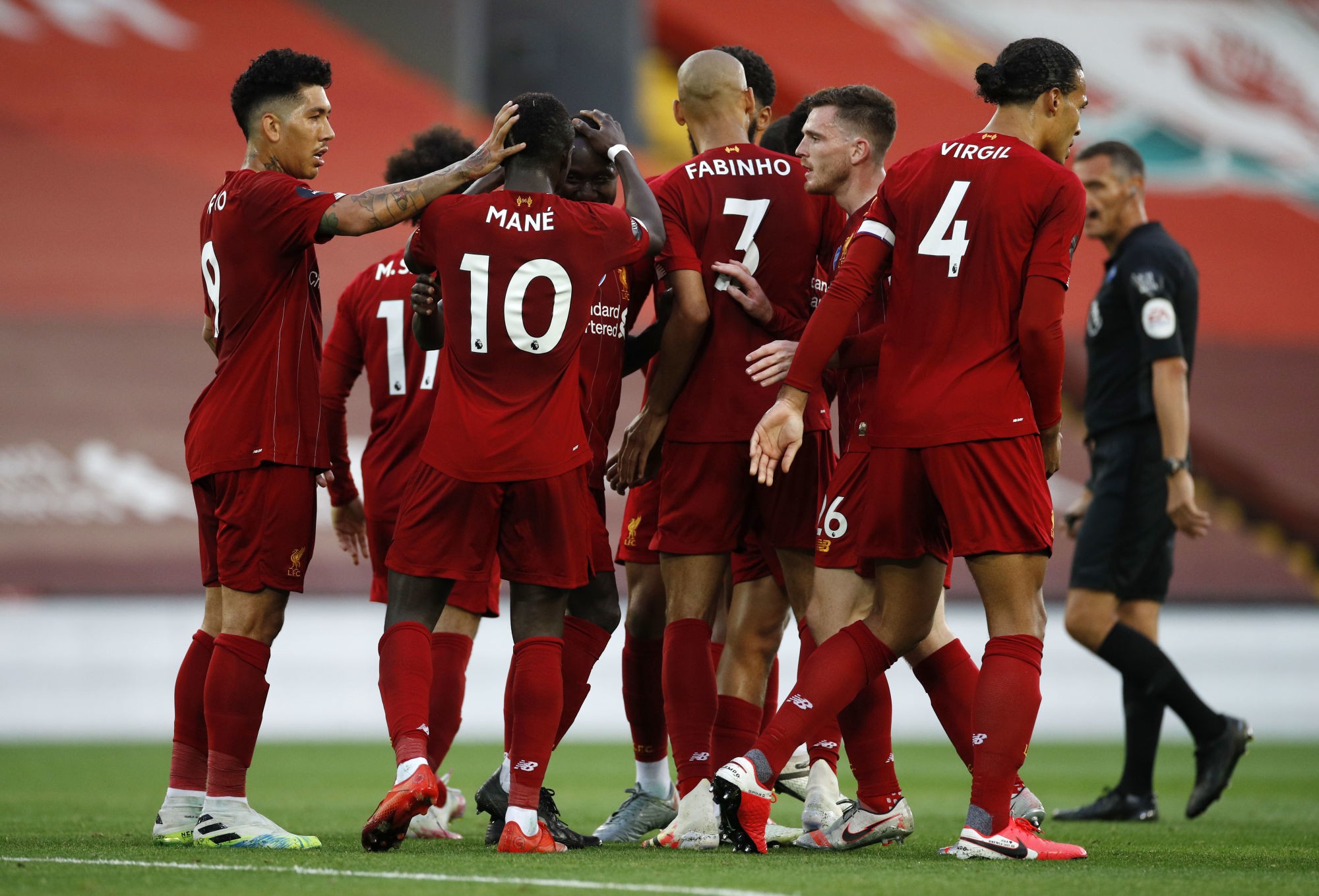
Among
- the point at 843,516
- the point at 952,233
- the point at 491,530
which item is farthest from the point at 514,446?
the point at 952,233

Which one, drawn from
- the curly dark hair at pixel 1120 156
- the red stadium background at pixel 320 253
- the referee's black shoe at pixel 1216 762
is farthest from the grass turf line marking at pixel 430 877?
the red stadium background at pixel 320 253

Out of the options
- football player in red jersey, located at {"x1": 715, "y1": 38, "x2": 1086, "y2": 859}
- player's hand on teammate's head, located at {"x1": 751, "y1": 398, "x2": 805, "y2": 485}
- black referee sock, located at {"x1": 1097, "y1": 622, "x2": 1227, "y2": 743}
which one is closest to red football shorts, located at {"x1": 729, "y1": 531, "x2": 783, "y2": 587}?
football player in red jersey, located at {"x1": 715, "y1": 38, "x2": 1086, "y2": 859}

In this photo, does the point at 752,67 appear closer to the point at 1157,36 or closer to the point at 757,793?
the point at 757,793

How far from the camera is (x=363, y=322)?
5.68 meters

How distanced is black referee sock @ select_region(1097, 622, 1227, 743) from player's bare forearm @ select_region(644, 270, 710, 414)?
2.68 metres

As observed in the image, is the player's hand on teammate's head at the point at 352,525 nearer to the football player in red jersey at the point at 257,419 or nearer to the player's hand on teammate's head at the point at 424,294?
the football player in red jersey at the point at 257,419

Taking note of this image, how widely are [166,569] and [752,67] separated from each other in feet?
27.1

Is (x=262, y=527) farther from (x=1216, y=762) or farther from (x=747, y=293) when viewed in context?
(x=1216, y=762)

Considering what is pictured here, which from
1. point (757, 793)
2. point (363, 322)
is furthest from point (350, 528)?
point (757, 793)

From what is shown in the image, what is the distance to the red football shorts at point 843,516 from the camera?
4.50 m

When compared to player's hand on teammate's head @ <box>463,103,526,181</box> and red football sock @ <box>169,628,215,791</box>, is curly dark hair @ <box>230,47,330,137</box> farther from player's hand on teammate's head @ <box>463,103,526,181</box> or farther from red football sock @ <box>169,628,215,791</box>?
red football sock @ <box>169,628,215,791</box>

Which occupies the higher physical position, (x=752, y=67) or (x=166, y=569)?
(x=752, y=67)

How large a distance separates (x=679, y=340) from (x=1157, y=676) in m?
2.91

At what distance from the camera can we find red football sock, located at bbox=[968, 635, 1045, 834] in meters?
3.94
